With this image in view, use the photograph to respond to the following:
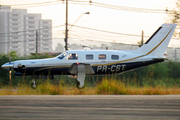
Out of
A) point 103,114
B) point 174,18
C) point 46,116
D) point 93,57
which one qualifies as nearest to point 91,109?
point 103,114

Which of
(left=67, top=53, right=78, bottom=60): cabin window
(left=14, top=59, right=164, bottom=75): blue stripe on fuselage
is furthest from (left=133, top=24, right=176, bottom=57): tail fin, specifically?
(left=67, top=53, right=78, bottom=60): cabin window

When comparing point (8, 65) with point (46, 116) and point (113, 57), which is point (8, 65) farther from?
point (46, 116)

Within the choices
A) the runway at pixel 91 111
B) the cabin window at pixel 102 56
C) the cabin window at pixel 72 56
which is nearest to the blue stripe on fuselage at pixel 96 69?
the cabin window at pixel 102 56

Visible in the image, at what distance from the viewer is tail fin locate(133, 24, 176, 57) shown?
22766 mm

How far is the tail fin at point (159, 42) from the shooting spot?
2277 cm

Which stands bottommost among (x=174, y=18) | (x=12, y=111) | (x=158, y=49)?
(x=12, y=111)

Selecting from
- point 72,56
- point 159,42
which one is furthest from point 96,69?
point 159,42

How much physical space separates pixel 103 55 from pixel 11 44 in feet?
587

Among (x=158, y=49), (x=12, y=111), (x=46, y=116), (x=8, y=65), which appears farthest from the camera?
(x=158, y=49)

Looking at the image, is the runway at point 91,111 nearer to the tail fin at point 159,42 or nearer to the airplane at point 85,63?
the airplane at point 85,63

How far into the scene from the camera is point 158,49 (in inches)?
899

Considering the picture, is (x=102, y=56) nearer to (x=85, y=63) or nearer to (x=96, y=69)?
(x=96, y=69)

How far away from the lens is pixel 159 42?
23.0m

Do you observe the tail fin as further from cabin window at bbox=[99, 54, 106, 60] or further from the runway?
the runway
